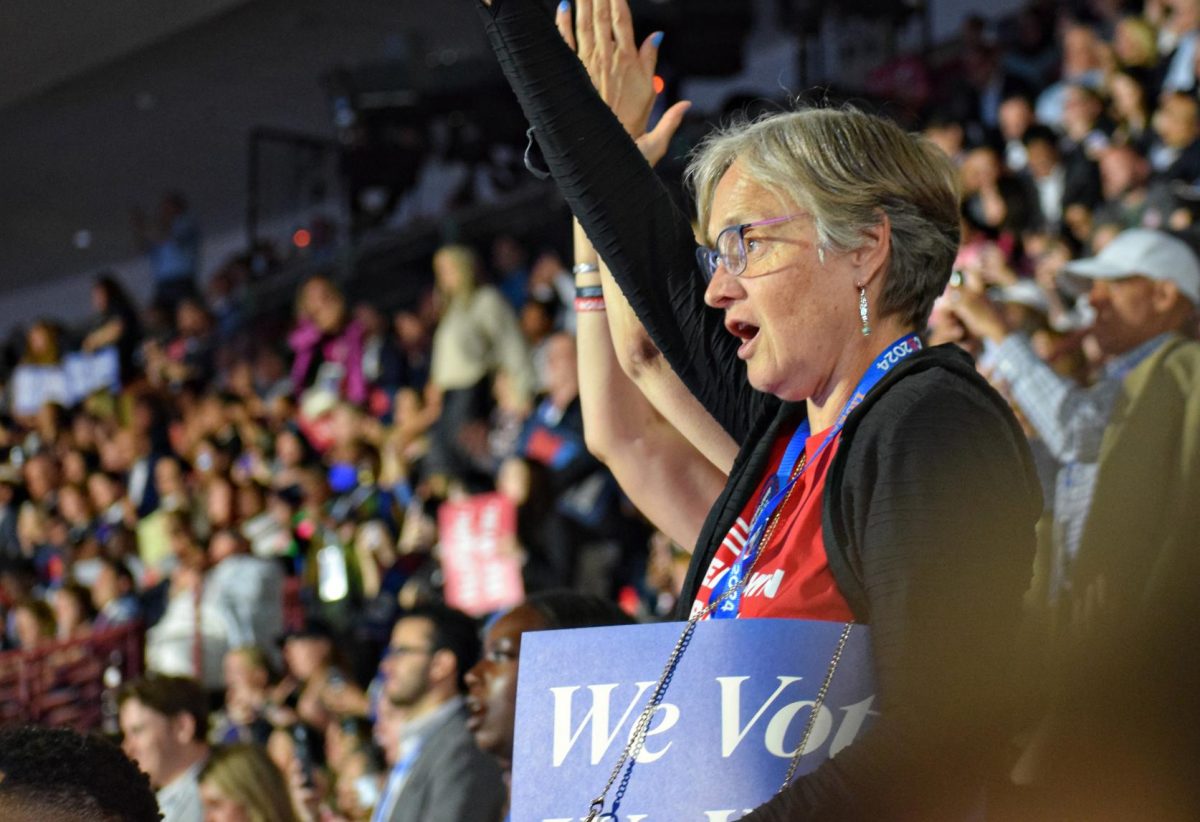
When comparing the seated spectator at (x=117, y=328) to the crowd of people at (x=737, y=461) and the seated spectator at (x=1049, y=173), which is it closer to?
the crowd of people at (x=737, y=461)

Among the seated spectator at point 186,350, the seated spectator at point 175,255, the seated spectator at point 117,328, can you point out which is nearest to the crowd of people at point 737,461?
the seated spectator at point 186,350

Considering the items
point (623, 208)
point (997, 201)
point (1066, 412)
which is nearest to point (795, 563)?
point (623, 208)

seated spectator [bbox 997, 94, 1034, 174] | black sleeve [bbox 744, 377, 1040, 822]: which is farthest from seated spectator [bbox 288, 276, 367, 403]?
black sleeve [bbox 744, 377, 1040, 822]

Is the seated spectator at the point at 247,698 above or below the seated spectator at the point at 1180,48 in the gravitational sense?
below

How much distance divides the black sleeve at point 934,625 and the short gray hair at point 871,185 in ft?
0.74

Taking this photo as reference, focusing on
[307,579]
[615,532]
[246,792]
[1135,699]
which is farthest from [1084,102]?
[1135,699]

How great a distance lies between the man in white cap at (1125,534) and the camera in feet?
1.79

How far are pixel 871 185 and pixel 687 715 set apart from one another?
457mm

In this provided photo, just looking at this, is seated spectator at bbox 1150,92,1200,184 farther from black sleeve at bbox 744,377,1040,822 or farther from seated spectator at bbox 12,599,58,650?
seated spectator at bbox 12,599,58,650

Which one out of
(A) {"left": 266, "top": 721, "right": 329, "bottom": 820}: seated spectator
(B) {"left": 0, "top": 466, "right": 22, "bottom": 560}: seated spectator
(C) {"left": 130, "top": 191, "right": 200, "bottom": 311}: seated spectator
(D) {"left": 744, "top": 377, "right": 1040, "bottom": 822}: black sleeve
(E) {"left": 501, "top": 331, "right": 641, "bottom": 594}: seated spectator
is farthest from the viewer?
(C) {"left": 130, "top": 191, "right": 200, "bottom": 311}: seated spectator

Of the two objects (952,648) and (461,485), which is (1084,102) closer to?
(461,485)

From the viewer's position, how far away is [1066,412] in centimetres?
330

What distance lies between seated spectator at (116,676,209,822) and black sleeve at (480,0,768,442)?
9.01 feet

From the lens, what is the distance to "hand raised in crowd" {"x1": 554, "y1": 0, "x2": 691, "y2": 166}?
1.75m
